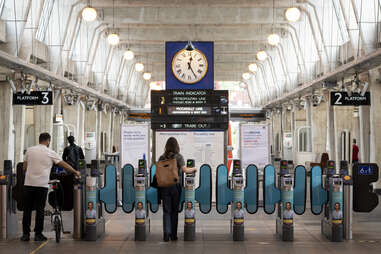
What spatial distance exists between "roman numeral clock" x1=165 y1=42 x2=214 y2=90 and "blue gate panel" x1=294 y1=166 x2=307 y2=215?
15.6 feet

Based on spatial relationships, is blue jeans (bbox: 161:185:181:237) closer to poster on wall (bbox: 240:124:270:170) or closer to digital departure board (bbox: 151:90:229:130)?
digital departure board (bbox: 151:90:229:130)

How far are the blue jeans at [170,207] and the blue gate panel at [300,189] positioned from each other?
2.22m

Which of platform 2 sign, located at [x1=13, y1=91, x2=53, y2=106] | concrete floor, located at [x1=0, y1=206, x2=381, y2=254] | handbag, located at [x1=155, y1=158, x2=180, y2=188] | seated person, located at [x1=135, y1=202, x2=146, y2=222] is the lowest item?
concrete floor, located at [x1=0, y1=206, x2=381, y2=254]

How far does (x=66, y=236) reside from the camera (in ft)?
31.2

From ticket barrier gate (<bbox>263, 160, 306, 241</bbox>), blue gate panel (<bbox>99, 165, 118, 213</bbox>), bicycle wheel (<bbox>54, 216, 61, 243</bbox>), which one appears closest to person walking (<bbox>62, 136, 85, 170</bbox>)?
blue gate panel (<bbox>99, 165, 118, 213</bbox>)

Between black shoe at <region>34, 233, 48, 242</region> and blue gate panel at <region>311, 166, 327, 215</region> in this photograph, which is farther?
blue gate panel at <region>311, 166, 327, 215</region>

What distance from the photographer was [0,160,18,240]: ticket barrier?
30.5ft

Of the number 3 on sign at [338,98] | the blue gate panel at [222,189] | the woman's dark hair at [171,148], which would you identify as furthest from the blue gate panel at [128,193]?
the number 3 on sign at [338,98]

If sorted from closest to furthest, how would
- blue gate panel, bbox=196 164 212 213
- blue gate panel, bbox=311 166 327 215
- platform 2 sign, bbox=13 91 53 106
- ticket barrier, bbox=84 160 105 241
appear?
ticket barrier, bbox=84 160 105 241
blue gate panel, bbox=311 166 327 215
blue gate panel, bbox=196 164 212 213
platform 2 sign, bbox=13 91 53 106

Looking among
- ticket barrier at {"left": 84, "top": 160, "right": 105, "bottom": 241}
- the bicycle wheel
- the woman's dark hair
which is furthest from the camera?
ticket barrier at {"left": 84, "top": 160, "right": 105, "bottom": 241}

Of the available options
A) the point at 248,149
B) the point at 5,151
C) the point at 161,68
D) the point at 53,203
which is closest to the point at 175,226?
the point at 53,203

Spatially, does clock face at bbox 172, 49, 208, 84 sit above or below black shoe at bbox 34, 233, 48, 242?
above

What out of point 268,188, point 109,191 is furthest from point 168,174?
point 268,188

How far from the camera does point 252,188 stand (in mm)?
10375
